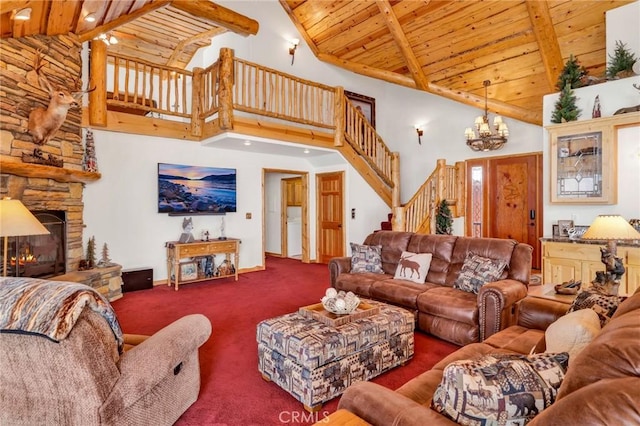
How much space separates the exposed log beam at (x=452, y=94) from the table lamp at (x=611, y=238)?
364 centimetres

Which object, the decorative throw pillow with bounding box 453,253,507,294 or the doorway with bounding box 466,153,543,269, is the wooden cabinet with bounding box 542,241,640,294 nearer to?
the decorative throw pillow with bounding box 453,253,507,294

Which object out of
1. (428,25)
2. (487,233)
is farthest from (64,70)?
(487,233)

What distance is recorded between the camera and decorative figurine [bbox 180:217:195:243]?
5613 millimetres

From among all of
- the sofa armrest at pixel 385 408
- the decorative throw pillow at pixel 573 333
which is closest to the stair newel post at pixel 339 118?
the decorative throw pillow at pixel 573 333

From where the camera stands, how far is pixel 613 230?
8.28ft

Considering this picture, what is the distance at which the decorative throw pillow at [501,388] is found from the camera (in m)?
0.98

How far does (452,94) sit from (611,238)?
179 inches

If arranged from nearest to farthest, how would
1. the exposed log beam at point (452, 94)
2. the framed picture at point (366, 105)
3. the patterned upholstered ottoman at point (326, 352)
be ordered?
the patterned upholstered ottoman at point (326, 352), the exposed log beam at point (452, 94), the framed picture at point (366, 105)

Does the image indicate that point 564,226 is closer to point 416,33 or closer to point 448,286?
point 448,286

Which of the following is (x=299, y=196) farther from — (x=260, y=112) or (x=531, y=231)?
(x=531, y=231)

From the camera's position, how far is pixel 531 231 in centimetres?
630

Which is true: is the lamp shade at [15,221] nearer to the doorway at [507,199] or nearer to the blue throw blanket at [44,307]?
the blue throw blanket at [44,307]

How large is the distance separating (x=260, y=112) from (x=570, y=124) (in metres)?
4.10

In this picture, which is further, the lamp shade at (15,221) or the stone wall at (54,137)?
the stone wall at (54,137)
